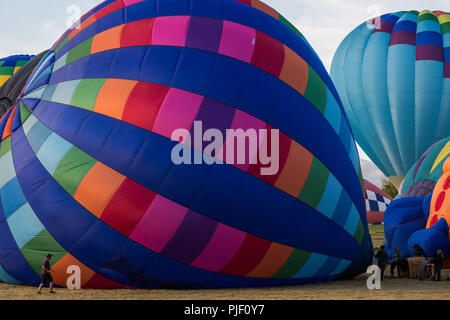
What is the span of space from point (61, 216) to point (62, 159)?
77 cm

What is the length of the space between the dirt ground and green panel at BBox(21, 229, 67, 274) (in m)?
0.38

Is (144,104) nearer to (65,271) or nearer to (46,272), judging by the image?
(65,271)

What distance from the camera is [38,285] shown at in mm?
8453

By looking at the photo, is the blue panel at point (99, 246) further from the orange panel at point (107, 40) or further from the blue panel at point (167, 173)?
the orange panel at point (107, 40)

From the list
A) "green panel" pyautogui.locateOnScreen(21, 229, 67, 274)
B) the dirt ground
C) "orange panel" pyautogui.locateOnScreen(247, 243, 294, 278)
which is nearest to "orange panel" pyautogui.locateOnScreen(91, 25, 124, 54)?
"green panel" pyautogui.locateOnScreen(21, 229, 67, 274)

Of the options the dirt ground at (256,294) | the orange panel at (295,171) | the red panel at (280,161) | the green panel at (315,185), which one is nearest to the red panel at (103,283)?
the dirt ground at (256,294)

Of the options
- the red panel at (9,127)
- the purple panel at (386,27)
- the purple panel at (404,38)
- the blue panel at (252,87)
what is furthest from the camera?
the purple panel at (386,27)

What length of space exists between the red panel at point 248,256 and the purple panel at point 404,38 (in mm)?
19175

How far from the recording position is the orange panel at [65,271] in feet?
26.5

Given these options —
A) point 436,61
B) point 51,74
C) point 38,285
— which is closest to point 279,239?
point 38,285

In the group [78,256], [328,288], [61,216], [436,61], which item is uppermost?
[436,61]
